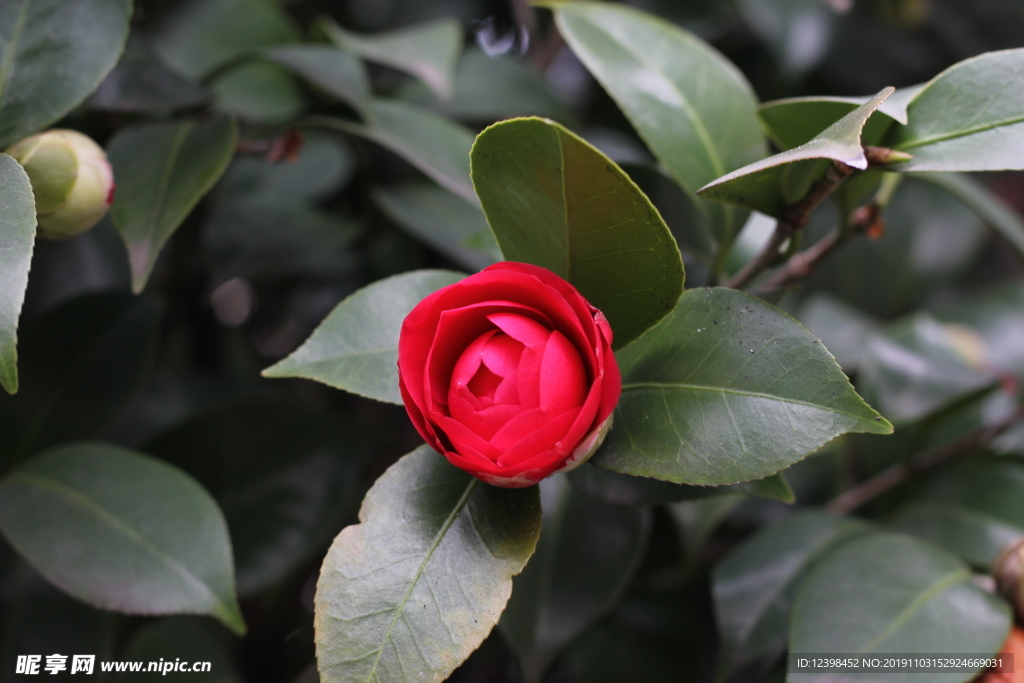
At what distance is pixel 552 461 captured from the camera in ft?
1.28

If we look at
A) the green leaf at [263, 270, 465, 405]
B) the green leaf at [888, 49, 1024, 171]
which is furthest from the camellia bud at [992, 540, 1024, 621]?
the green leaf at [263, 270, 465, 405]

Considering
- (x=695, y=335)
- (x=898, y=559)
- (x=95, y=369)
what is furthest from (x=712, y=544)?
(x=95, y=369)

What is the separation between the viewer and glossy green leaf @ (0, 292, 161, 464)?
747 millimetres

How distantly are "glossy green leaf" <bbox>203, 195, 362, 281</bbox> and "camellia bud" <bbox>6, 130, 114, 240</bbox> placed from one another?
0.98 feet

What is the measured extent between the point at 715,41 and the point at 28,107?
103cm

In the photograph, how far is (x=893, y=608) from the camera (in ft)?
1.92

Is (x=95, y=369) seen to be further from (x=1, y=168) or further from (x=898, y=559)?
(x=898, y=559)

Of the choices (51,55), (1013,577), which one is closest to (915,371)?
(1013,577)

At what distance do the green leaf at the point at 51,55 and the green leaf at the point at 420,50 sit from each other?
0.90ft

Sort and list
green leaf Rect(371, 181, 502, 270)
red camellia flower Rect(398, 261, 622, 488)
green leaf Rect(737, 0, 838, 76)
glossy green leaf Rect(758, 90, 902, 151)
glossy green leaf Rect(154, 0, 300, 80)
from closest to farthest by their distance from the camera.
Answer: red camellia flower Rect(398, 261, 622, 488) → glossy green leaf Rect(758, 90, 902, 151) → green leaf Rect(371, 181, 502, 270) → glossy green leaf Rect(154, 0, 300, 80) → green leaf Rect(737, 0, 838, 76)

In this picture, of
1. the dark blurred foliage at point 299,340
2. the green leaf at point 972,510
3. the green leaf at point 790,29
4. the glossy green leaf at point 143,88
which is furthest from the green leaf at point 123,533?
the green leaf at point 790,29

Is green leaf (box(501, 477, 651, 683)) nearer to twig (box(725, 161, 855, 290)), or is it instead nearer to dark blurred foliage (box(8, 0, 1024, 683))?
dark blurred foliage (box(8, 0, 1024, 683))

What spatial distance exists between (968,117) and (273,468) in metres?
0.75

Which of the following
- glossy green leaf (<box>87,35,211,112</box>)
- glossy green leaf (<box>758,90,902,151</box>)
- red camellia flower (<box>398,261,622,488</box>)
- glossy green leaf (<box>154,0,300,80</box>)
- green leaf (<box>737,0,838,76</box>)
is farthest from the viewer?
green leaf (<box>737,0,838,76</box>)
